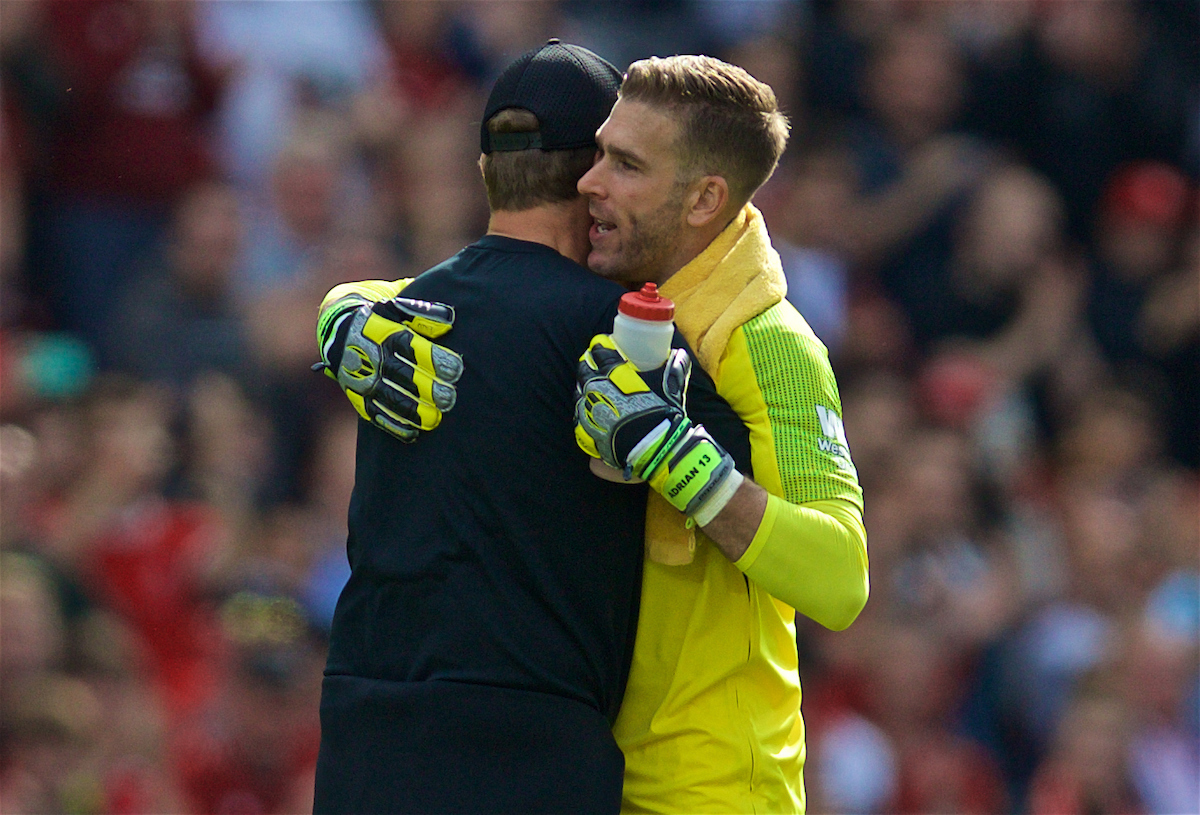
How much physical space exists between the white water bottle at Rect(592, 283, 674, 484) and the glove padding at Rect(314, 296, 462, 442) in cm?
30

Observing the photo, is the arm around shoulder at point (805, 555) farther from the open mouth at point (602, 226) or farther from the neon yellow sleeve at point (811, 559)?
the open mouth at point (602, 226)

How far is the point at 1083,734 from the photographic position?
19.2 ft

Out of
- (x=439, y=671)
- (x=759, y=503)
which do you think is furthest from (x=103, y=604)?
(x=759, y=503)

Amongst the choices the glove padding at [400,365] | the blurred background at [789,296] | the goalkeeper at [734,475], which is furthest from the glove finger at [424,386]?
the blurred background at [789,296]

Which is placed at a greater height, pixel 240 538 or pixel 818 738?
pixel 240 538

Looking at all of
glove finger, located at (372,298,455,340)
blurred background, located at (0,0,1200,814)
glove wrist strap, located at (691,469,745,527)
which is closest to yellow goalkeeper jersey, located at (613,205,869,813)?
glove wrist strap, located at (691,469,745,527)

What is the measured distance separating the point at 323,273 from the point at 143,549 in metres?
1.45

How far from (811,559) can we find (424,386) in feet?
2.24

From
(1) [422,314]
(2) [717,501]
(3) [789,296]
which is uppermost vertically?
(1) [422,314]

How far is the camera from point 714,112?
2.68 metres

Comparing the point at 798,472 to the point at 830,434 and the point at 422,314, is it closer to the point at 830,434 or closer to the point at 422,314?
the point at 830,434

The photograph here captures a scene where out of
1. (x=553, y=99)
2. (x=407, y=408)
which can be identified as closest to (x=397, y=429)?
(x=407, y=408)

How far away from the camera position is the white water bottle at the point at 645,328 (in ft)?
7.79

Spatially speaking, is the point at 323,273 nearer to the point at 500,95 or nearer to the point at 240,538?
the point at 240,538
